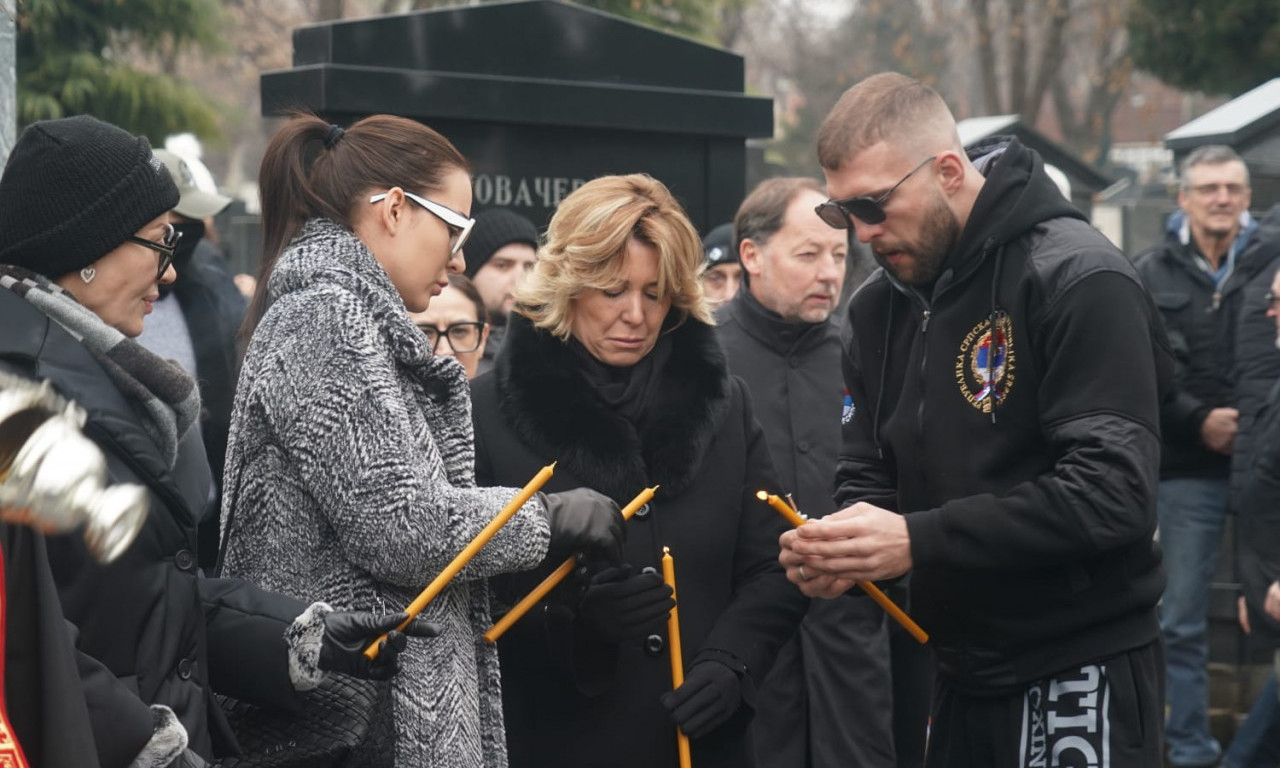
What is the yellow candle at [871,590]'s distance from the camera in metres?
3.23

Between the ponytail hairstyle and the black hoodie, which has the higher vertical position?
the ponytail hairstyle

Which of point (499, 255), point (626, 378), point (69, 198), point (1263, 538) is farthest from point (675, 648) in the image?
point (499, 255)

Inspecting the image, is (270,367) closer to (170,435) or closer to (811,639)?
(170,435)

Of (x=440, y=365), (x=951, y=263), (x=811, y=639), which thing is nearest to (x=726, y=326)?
(x=811, y=639)

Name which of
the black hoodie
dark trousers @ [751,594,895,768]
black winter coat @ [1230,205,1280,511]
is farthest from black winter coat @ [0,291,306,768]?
black winter coat @ [1230,205,1280,511]

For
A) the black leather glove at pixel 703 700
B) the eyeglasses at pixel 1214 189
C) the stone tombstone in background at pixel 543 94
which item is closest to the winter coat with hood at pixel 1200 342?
the eyeglasses at pixel 1214 189

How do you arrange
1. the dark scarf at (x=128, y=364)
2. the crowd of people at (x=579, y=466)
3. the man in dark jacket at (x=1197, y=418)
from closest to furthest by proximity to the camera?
the dark scarf at (x=128, y=364) < the crowd of people at (x=579, y=466) < the man in dark jacket at (x=1197, y=418)

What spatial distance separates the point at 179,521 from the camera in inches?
104

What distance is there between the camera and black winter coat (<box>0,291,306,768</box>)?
2.44 metres

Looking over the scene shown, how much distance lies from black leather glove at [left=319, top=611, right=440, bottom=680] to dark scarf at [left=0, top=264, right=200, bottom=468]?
0.40m

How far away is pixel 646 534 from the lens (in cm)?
344

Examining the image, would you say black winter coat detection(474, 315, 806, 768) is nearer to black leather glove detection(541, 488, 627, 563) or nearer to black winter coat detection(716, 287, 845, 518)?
black leather glove detection(541, 488, 627, 563)

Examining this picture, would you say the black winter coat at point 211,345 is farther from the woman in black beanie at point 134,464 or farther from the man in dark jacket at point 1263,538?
the man in dark jacket at point 1263,538

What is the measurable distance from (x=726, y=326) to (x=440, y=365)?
2.26m
